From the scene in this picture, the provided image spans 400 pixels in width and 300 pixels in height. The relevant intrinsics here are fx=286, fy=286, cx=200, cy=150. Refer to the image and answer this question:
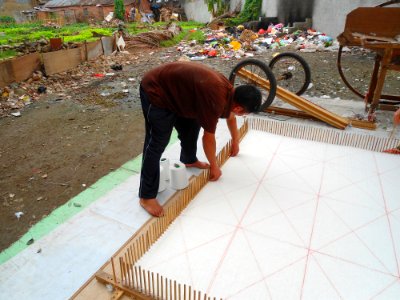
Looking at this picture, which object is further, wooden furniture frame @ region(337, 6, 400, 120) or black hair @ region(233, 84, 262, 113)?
wooden furniture frame @ region(337, 6, 400, 120)

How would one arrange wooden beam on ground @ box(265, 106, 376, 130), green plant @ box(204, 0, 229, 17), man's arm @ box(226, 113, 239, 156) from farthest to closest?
green plant @ box(204, 0, 229, 17), wooden beam on ground @ box(265, 106, 376, 130), man's arm @ box(226, 113, 239, 156)

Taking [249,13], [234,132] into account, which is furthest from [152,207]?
[249,13]

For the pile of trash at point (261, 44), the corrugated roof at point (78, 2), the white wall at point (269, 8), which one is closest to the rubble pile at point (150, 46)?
the pile of trash at point (261, 44)

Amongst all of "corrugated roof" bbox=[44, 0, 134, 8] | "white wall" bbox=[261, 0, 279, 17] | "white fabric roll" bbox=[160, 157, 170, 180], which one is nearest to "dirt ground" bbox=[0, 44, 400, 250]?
"white fabric roll" bbox=[160, 157, 170, 180]

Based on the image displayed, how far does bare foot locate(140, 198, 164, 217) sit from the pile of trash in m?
7.00

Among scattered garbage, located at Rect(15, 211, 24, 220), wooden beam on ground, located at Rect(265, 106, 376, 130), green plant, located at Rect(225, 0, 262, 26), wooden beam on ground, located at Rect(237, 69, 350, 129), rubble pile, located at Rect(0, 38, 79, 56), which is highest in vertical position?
green plant, located at Rect(225, 0, 262, 26)

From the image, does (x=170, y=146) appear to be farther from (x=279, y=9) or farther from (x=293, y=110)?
(x=279, y=9)

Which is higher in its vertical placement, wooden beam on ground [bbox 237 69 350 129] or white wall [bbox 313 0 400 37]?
white wall [bbox 313 0 400 37]

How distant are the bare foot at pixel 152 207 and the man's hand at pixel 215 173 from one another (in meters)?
0.59

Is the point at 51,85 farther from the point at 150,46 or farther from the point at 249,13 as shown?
the point at 249,13

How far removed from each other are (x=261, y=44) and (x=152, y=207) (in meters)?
8.92

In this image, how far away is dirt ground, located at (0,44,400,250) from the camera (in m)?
2.79

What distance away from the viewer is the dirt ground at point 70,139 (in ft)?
9.16

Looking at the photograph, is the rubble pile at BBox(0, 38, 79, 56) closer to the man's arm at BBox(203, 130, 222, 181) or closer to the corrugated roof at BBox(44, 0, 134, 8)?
the man's arm at BBox(203, 130, 222, 181)
